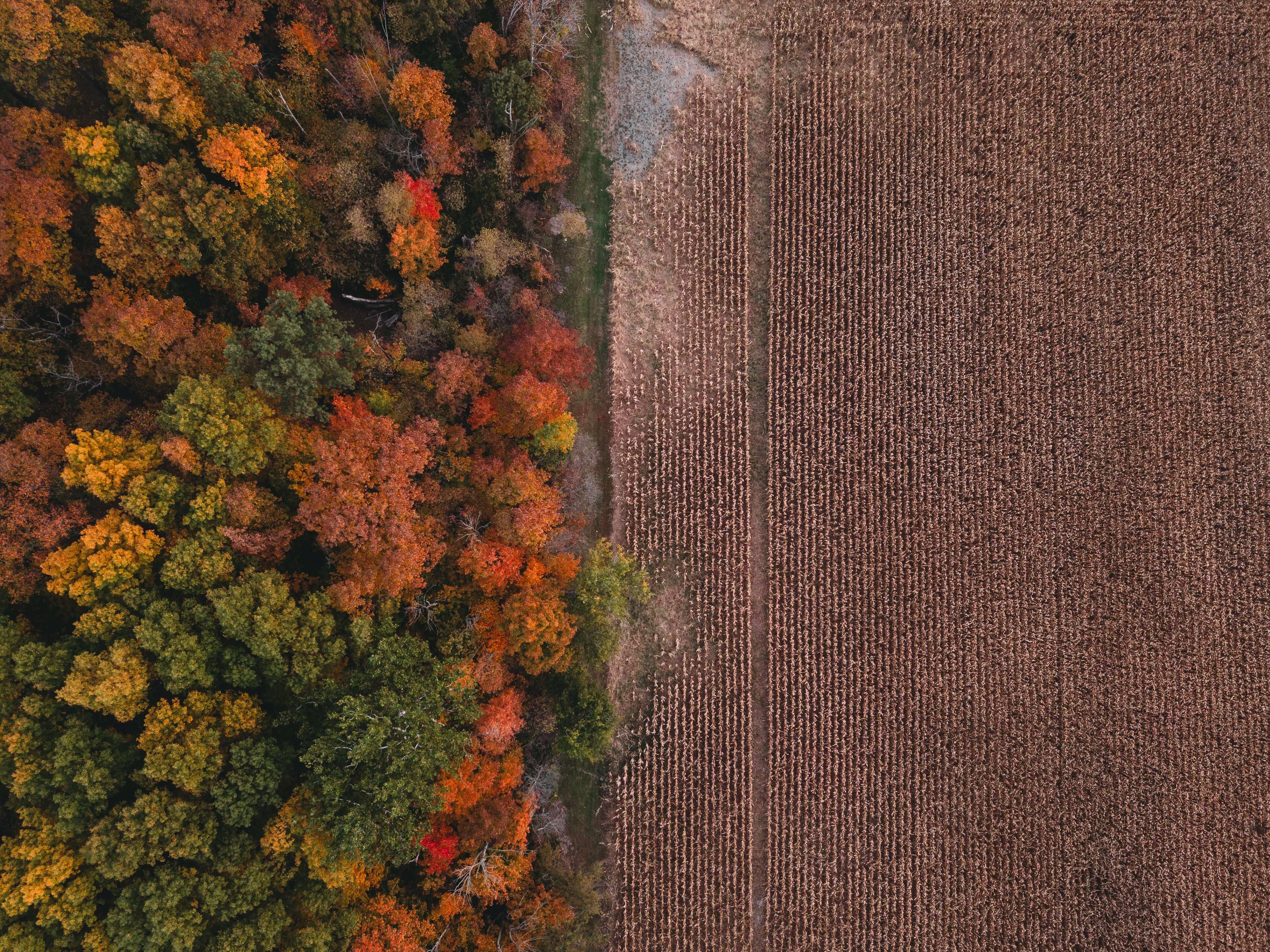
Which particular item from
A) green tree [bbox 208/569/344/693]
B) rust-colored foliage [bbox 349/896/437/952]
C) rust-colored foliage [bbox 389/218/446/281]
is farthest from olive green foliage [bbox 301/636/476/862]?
Result: rust-colored foliage [bbox 389/218/446/281]

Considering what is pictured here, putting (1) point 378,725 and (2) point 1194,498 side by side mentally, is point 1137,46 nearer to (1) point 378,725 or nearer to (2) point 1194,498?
(2) point 1194,498

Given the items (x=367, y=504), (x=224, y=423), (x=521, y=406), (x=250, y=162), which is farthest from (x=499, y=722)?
(x=250, y=162)

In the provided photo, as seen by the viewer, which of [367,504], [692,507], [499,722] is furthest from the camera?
[692,507]

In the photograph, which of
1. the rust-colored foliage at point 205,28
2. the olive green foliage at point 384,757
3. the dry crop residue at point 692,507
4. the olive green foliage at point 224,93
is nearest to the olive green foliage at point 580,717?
the dry crop residue at point 692,507

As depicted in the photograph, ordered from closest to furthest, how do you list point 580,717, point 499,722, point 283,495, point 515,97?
point 283,495 → point 499,722 → point 580,717 → point 515,97

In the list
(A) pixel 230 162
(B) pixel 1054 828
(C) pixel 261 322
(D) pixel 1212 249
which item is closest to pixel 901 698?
(B) pixel 1054 828

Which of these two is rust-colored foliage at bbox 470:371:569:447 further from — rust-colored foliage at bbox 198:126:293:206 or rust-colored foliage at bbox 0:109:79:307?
rust-colored foliage at bbox 0:109:79:307

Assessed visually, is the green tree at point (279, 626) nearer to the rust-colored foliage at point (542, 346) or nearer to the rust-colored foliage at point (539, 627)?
the rust-colored foliage at point (539, 627)

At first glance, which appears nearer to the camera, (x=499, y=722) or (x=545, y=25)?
(x=499, y=722)

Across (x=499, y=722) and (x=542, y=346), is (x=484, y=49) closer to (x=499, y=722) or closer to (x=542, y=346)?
(x=542, y=346)
